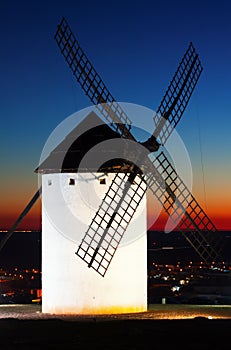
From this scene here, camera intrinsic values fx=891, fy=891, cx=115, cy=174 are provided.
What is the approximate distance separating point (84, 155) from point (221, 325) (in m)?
8.63

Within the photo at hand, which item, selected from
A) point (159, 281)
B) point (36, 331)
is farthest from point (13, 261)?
point (36, 331)

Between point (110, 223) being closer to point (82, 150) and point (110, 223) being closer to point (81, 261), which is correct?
point (81, 261)

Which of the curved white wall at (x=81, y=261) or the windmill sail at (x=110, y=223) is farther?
the curved white wall at (x=81, y=261)

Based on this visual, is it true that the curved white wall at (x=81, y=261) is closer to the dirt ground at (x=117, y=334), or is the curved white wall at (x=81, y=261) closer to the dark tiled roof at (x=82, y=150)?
the dark tiled roof at (x=82, y=150)

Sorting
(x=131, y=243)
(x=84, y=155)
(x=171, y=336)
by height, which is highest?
(x=84, y=155)

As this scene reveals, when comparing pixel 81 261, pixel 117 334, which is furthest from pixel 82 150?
pixel 117 334

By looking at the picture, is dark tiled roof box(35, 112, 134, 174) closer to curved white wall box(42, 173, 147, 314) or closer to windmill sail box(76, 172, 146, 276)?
curved white wall box(42, 173, 147, 314)

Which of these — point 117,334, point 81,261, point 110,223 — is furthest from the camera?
point 81,261

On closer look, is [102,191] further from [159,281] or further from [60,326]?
[159,281]

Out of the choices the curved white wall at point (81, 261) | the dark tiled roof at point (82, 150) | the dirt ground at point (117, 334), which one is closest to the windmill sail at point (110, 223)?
the curved white wall at point (81, 261)

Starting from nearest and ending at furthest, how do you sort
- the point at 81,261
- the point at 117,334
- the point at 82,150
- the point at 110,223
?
the point at 117,334 → the point at 110,223 → the point at 81,261 → the point at 82,150

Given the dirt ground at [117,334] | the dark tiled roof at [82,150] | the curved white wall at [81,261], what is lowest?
the dirt ground at [117,334]

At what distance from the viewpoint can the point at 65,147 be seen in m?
29.9

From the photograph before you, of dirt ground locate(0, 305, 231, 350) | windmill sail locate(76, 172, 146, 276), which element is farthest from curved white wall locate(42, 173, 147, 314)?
dirt ground locate(0, 305, 231, 350)
